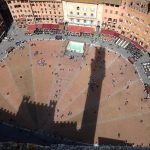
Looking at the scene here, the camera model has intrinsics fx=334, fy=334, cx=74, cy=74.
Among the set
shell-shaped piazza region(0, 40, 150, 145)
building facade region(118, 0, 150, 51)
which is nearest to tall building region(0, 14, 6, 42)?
shell-shaped piazza region(0, 40, 150, 145)

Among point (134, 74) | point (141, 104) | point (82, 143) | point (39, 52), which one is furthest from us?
point (39, 52)

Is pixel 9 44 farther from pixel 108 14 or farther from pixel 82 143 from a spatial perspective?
pixel 82 143

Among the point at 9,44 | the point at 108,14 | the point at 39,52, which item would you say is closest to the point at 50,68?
the point at 39,52

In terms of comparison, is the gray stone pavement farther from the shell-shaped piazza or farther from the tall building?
the tall building

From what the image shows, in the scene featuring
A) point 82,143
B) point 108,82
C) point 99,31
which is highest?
point 99,31

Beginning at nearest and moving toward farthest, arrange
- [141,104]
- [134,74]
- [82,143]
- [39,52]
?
[82,143] < [141,104] < [134,74] < [39,52]

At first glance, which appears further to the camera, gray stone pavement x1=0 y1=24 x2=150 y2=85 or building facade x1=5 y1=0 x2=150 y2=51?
gray stone pavement x1=0 y1=24 x2=150 y2=85

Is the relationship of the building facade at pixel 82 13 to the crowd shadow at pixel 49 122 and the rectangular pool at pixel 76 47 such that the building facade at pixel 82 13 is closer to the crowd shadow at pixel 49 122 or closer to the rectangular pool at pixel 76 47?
the rectangular pool at pixel 76 47

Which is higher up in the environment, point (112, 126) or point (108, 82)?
point (108, 82)

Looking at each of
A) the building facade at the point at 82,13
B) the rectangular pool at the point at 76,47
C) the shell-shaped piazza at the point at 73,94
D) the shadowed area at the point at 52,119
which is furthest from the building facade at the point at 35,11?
the shadowed area at the point at 52,119
